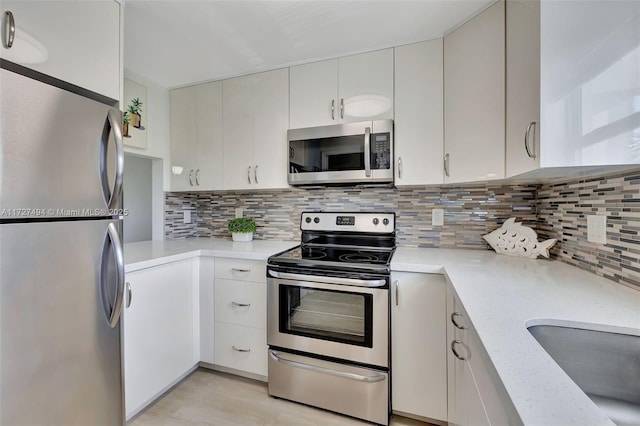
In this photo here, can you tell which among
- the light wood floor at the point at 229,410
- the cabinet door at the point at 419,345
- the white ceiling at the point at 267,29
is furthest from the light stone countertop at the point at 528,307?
the white ceiling at the point at 267,29

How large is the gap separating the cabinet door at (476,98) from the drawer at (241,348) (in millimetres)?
1636

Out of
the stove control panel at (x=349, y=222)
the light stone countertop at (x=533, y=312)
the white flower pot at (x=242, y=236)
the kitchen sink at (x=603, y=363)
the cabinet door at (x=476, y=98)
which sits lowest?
the kitchen sink at (x=603, y=363)

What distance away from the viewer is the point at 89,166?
1113 mm

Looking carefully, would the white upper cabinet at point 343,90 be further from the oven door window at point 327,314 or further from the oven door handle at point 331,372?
the oven door handle at point 331,372

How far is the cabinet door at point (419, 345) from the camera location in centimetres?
145

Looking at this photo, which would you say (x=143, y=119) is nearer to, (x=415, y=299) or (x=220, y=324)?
(x=220, y=324)

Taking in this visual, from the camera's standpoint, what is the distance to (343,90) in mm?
1876

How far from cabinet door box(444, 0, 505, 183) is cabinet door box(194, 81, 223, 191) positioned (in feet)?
5.66

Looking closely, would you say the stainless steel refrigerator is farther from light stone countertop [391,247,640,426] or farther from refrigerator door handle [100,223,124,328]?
light stone countertop [391,247,640,426]

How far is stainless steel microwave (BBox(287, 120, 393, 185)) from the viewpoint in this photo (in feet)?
5.80

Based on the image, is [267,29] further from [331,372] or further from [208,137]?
[331,372]

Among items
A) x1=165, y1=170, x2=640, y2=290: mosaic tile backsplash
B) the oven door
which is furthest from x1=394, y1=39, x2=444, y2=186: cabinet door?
the oven door

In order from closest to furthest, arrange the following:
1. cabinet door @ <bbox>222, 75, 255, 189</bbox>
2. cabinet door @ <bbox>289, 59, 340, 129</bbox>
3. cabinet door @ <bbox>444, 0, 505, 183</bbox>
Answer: cabinet door @ <bbox>444, 0, 505, 183</bbox>
cabinet door @ <bbox>289, 59, 340, 129</bbox>
cabinet door @ <bbox>222, 75, 255, 189</bbox>

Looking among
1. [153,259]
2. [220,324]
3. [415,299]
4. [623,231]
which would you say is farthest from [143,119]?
[623,231]
